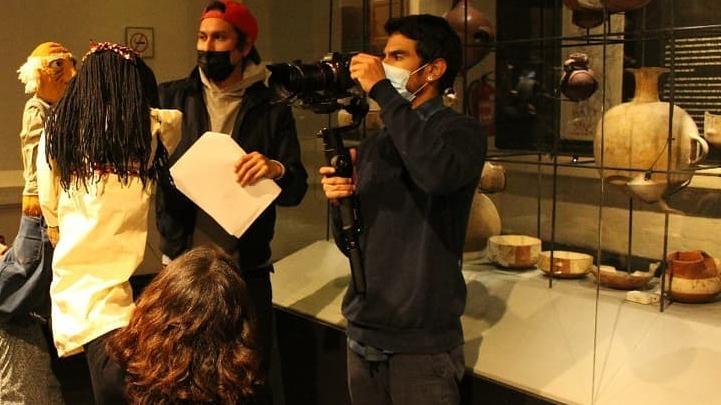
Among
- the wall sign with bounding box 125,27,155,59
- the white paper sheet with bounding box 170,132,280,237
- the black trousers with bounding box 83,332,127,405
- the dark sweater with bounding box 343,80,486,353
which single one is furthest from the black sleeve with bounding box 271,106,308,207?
the wall sign with bounding box 125,27,155,59

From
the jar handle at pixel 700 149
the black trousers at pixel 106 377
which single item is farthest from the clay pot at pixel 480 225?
the black trousers at pixel 106 377

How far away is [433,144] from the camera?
1621mm

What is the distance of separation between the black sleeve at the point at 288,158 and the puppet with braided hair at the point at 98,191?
482mm

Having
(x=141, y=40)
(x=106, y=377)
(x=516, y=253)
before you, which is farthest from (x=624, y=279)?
(x=141, y=40)

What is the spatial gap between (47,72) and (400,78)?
992 mm

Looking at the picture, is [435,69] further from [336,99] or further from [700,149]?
[700,149]

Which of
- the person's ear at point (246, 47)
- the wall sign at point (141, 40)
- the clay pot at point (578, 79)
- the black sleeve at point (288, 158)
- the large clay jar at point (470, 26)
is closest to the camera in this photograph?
the black sleeve at point (288, 158)

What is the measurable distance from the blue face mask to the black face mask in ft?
1.92

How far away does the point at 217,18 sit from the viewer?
2.18 meters

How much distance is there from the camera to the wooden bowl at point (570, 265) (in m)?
2.29

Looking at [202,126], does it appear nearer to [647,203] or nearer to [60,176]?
[60,176]

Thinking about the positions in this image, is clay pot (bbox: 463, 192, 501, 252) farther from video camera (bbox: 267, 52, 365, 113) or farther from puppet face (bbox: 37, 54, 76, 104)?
puppet face (bbox: 37, 54, 76, 104)

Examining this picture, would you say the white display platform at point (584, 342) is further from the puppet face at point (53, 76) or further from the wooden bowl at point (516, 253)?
the puppet face at point (53, 76)

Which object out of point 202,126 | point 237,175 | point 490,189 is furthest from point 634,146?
point 202,126
